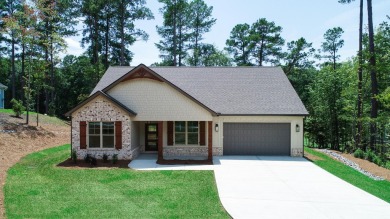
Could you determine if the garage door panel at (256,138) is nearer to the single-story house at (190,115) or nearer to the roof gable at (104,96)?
the single-story house at (190,115)

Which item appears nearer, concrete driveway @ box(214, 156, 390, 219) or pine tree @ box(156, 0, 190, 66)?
concrete driveway @ box(214, 156, 390, 219)

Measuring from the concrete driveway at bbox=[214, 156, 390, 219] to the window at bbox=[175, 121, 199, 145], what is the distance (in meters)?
3.21

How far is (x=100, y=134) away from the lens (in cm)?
1688

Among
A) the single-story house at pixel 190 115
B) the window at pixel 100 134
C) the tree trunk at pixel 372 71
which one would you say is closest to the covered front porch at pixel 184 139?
the single-story house at pixel 190 115

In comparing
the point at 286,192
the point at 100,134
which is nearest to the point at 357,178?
the point at 286,192

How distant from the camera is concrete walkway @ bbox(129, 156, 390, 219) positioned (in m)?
9.10

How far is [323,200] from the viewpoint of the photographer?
10.3 meters

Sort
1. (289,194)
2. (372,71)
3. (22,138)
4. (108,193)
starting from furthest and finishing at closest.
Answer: (372,71) → (22,138) → (289,194) → (108,193)

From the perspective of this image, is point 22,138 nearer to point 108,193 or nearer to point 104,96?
point 104,96

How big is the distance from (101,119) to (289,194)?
10.5 metres

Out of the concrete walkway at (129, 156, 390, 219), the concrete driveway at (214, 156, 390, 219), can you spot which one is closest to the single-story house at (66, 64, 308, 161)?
the concrete walkway at (129, 156, 390, 219)

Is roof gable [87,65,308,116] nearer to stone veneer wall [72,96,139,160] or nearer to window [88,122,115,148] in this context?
stone veneer wall [72,96,139,160]

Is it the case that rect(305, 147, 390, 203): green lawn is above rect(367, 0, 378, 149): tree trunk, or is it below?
below

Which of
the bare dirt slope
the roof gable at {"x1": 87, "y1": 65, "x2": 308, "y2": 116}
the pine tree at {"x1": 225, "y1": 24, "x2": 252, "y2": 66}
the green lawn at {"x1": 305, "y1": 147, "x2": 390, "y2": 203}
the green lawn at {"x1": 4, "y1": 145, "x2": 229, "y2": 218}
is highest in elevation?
the pine tree at {"x1": 225, "y1": 24, "x2": 252, "y2": 66}
